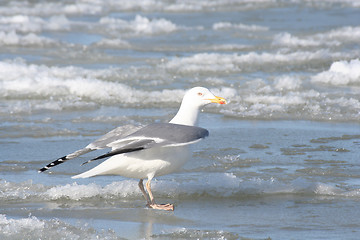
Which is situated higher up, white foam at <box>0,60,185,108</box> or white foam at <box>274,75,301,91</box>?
white foam at <box>274,75,301,91</box>

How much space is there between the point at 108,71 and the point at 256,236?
7.35 metres

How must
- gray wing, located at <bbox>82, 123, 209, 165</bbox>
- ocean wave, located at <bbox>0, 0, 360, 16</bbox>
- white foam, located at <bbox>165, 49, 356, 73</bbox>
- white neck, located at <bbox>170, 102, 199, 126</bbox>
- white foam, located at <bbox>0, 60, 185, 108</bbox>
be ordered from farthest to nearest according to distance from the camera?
ocean wave, located at <bbox>0, 0, 360, 16</bbox>
white foam, located at <bbox>165, 49, 356, 73</bbox>
white foam, located at <bbox>0, 60, 185, 108</bbox>
white neck, located at <bbox>170, 102, 199, 126</bbox>
gray wing, located at <bbox>82, 123, 209, 165</bbox>

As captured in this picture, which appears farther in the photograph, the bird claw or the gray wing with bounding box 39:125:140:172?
the bird claw

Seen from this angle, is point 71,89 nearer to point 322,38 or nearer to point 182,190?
point 182,190

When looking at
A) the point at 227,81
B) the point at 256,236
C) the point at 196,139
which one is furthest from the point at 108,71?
the point at 256,236

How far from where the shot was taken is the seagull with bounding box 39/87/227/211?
17.0 ft

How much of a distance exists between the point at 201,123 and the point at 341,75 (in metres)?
3.47

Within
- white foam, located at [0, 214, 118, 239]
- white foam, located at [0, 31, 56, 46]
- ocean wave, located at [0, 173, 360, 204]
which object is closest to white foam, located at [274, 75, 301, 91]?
ocean wave, located at [0, 173, 360, 204]

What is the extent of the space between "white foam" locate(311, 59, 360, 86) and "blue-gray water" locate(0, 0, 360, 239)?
23 millimetres

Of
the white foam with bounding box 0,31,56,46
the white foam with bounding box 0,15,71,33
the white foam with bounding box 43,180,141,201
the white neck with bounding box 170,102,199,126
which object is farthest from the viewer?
the white foam with bounding box 0,15,71,33

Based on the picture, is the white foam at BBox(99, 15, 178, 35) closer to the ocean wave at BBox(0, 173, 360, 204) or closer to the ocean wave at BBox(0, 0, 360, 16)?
the ocean wave at BBox(0, 0, 360, 16)

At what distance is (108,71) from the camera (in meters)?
11.6

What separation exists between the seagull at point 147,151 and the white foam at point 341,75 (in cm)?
557

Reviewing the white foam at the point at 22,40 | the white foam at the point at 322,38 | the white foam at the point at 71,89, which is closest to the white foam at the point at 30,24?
the white foam at the point at 22,40
